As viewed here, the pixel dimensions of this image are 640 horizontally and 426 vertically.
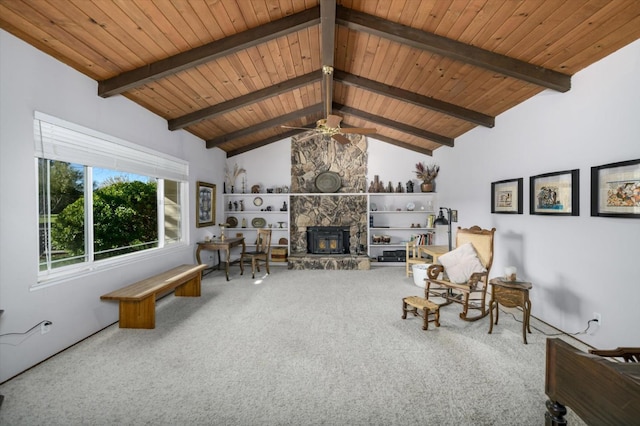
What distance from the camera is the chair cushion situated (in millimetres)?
3801

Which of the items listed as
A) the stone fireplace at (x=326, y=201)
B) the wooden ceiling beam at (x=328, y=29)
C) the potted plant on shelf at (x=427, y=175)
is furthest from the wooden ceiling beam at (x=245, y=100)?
the potted plant on shelf at (x=427, y=175)

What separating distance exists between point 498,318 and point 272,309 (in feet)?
9.45

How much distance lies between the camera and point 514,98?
3.82 metres

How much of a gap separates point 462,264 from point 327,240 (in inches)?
144

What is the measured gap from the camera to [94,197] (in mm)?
3539

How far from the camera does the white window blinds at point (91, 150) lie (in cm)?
270

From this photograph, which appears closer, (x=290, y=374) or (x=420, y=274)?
(x=290, y=374)

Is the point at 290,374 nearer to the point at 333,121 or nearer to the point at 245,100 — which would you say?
the point at 333,121

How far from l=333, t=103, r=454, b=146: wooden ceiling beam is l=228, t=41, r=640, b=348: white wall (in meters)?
1.04

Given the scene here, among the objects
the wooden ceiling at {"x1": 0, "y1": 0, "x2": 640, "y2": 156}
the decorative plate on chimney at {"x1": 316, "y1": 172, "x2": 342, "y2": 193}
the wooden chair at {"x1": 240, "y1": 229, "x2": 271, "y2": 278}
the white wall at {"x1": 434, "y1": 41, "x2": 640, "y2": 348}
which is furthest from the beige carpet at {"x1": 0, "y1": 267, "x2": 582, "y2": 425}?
the decorative plate on chimney at {"x1": 316, "y1": 172, "x2": 342, "y2": 193}

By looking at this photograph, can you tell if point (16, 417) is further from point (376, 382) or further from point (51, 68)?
point (51, 68)

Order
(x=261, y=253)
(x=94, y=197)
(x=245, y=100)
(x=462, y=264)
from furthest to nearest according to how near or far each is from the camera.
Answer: (x=261, y=253)
(x=245, y=100)
(x=462, y=264)
(x=94, y=197)

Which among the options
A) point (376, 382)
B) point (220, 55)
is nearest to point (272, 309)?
point (376, 382)

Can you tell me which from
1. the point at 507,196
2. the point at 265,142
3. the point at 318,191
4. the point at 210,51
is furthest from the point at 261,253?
the point at 507,196
